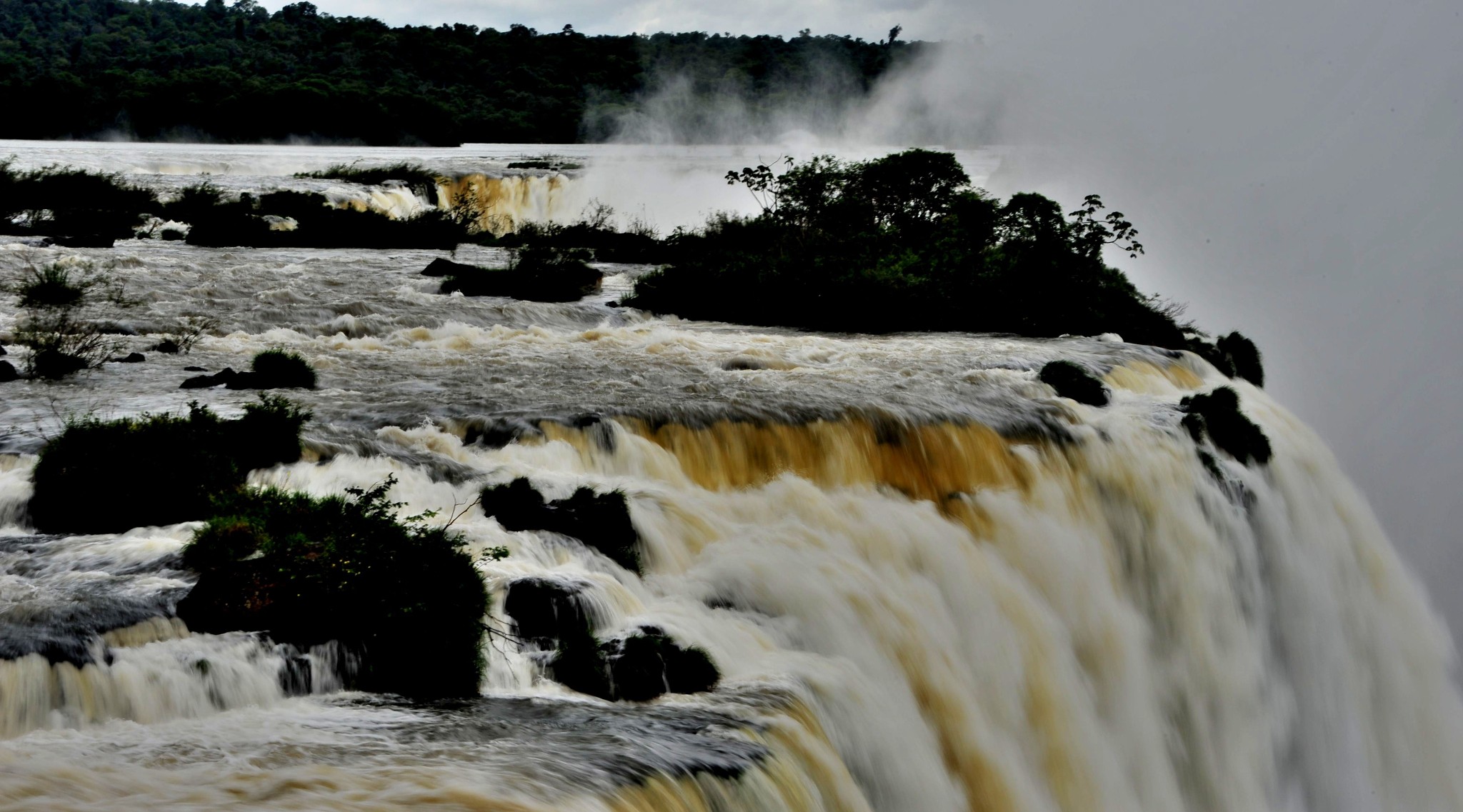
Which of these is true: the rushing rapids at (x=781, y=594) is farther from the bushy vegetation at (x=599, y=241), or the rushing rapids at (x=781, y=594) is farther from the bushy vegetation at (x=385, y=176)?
the bushy vegetation at (x=385, y=176)

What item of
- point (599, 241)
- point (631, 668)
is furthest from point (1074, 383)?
point (599, 241)

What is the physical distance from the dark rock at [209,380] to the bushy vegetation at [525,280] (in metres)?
8.29

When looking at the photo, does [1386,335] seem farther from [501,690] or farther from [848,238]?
[501,690]

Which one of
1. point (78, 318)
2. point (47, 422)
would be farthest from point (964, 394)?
point (78, 318)

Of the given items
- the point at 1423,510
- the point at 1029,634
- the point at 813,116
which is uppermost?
the point at 813,116

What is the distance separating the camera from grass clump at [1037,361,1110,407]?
16.6 meters

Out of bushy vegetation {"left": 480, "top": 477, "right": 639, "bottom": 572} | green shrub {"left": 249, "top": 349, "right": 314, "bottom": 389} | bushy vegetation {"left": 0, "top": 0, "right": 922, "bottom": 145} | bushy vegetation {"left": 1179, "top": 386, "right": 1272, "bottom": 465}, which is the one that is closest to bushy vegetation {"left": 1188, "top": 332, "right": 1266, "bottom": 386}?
bushy vegetation {"left": 1179, "top": 386, "right": 1272, "bottom": 465}

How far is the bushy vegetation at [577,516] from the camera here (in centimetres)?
1044

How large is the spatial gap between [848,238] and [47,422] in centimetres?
1737

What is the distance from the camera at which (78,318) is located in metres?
17.8

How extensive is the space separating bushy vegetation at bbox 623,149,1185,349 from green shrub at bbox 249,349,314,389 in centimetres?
962

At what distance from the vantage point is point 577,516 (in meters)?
10.6

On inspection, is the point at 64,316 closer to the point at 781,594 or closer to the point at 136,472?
the point at 136,472

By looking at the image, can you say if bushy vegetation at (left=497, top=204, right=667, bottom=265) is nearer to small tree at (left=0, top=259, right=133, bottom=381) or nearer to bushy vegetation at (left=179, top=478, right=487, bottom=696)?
small tree at (left=0, top=259, right=133, bottom=381)
